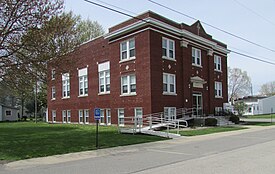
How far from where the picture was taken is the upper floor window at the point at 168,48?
2862 centimetres

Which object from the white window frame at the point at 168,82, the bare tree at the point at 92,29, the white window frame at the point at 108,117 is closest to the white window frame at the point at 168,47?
the white window frame at the point at 168,82

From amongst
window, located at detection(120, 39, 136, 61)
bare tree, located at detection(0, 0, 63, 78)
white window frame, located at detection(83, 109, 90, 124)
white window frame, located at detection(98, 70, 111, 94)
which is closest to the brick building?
window, located at detection(120, 39, 136, 61)

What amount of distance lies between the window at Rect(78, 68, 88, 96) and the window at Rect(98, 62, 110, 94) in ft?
11.1

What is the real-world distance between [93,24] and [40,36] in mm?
39457

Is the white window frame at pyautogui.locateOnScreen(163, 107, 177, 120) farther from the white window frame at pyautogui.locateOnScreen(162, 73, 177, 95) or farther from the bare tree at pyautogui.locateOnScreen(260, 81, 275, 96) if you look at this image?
the bare tree at pyautogui.locateOnScreen(260, 81, 275, 96)

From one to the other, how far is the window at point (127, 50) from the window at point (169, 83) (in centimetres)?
367

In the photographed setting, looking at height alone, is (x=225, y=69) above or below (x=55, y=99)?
above

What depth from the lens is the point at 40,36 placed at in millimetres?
16109

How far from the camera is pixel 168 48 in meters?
29.0

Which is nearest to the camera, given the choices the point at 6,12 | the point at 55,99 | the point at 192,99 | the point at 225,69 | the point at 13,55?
the point at 6,12

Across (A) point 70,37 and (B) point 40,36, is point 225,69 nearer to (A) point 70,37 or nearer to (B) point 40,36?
(A) point 70,37

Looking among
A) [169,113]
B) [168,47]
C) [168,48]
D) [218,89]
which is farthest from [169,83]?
[218,89]

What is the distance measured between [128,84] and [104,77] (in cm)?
470

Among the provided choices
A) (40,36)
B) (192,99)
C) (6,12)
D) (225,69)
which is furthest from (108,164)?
(225,69)
